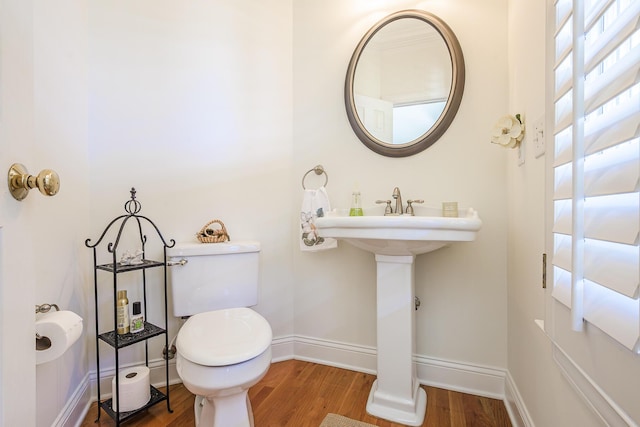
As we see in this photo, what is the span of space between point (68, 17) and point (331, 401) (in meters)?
2.13

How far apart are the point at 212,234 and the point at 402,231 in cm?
101

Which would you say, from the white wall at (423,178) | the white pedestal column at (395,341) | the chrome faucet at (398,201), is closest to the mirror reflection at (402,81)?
the white wall at (423,178)

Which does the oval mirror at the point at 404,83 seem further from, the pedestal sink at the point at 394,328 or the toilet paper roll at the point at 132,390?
the toilet paper roll at the point at 132,390

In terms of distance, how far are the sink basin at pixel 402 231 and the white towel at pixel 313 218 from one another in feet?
1.49

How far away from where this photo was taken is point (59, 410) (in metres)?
1.21

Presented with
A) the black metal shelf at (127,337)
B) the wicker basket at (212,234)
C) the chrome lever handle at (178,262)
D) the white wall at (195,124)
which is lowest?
the black metal shelf at (127,337)

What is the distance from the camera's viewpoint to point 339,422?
4.47 feet

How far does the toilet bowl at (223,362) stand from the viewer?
106 cm

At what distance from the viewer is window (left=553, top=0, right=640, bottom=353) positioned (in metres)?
0.46

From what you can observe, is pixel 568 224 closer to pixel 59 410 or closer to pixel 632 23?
pixel 632 23

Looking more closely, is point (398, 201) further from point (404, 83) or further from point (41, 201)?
point (41, 201)

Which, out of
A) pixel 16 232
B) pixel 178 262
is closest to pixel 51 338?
pixel 16 232

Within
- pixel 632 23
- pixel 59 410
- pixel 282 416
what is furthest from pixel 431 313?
pixel 59 410

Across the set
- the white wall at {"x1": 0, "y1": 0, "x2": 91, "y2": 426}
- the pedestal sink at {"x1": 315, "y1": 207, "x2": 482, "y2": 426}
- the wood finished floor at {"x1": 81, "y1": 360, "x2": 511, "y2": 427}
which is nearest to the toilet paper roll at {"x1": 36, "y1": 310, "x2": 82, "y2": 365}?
the white wall at {"x1": 0, "y1": 0, "x2": 91, "y2": 426}
